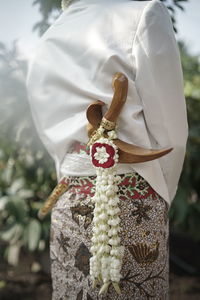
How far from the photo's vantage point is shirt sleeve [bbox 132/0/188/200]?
1.23m

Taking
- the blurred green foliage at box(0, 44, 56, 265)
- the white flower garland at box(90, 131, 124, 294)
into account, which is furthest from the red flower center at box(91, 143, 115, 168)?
the blurred green foliage at box(0, 44, 56, 265)

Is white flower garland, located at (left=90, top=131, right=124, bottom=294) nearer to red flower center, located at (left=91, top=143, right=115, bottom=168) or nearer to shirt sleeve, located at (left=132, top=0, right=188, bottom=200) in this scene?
red flower center, located at (left=91, top=143, right=115, bottom=168)

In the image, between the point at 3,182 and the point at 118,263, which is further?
the point at 3,182

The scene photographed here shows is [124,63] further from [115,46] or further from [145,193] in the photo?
[145,193]

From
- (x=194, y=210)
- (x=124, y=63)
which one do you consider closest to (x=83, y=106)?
(x=124, y=63)

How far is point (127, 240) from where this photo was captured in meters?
1.26

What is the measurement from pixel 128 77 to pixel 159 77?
0.34ft

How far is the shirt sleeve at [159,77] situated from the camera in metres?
1.23

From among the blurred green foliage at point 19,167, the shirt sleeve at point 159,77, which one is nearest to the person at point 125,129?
the shirt sleeve at point 159,77

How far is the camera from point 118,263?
1175 millimetres

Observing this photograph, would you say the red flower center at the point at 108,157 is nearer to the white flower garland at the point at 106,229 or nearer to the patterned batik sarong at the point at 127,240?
the white flower garland at the point at 106,229

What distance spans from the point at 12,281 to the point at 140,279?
181cm

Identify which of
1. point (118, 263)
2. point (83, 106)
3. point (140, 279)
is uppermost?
point (83, 106)

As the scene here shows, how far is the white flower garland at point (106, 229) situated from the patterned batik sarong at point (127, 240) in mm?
62
